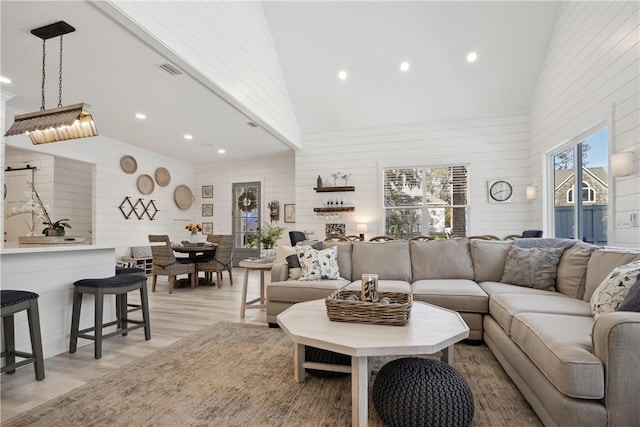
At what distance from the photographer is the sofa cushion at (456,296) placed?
2.97 meters

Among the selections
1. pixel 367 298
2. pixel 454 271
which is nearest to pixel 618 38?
pixel 454 271

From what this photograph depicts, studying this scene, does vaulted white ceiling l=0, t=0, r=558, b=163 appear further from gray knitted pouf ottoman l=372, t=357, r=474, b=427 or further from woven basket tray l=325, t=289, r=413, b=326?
gray knitted pouf ottoman l=372, t=357, r=474, b=427

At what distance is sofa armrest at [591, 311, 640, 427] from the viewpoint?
1.40 meters

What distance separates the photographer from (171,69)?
377 cm

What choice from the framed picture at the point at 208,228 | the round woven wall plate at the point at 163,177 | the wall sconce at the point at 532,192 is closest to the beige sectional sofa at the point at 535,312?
the wall sconce at the point at 532,192

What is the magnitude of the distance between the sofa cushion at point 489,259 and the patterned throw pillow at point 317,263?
1538mm

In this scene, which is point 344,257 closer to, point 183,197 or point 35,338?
point 35,338

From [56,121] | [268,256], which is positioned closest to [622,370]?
[268,256]

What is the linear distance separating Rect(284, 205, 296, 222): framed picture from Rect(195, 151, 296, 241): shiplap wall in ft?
0.34

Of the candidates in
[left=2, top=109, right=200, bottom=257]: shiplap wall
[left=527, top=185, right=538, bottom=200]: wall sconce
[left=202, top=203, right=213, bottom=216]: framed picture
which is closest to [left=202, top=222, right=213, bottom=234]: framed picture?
[left=202, top=203, right=213, bottom=216]: framed picture

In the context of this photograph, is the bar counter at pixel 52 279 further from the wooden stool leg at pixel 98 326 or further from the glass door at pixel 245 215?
the glass door at pixel 245 215

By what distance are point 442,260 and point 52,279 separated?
376cm

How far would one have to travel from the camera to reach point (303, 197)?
719cm

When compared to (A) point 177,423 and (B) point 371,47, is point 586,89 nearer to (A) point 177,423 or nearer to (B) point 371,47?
(B) point 371,47
